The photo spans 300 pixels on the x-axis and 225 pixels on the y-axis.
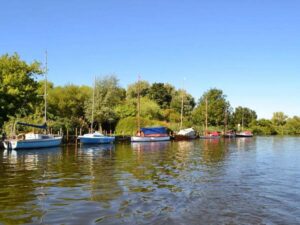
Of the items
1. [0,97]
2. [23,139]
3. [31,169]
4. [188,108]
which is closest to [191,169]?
[31,169]

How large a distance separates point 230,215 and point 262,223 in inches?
48.9

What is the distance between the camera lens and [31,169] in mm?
24172

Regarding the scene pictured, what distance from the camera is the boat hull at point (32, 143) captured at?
4178 cm

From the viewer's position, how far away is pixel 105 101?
7400cm

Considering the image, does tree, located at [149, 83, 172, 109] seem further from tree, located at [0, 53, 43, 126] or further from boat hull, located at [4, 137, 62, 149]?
boat hull, located at [4, 137, 62, 149]

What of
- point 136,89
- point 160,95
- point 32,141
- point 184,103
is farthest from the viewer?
point 184,103

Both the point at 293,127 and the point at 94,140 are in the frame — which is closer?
the point at 94,140

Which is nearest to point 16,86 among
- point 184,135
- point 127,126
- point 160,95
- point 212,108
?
point 127,126

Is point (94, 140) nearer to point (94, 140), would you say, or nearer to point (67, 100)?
point (94, 140)

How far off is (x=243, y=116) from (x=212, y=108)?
29.8 meters

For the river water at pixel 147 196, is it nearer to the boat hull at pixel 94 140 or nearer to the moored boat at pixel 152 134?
the boat hull at pixel 94 140

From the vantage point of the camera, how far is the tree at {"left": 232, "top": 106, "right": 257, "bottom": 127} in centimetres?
13538

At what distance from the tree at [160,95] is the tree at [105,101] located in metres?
21.3

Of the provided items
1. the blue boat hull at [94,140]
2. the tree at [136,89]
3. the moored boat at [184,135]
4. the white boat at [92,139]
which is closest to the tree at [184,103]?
the tree at [136,89]
